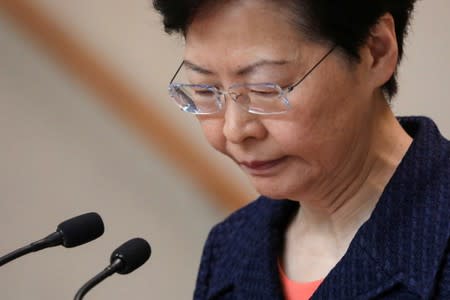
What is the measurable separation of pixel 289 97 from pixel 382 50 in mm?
151

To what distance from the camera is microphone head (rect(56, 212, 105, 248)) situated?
103 centimetres

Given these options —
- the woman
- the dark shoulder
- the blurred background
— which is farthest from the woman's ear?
the blurred background

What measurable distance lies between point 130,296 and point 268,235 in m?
0.99

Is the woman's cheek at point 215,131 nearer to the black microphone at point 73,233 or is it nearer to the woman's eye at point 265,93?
the woman's eye at point 265,93

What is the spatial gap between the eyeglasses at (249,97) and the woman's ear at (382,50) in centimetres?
6

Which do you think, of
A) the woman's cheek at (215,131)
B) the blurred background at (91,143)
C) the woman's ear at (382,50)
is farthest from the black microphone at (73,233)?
the blurred background at (91,143)

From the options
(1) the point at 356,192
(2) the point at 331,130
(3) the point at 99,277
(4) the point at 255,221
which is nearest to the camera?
(3) the point at 99,277

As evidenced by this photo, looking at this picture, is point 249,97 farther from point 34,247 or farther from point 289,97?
point 34,247

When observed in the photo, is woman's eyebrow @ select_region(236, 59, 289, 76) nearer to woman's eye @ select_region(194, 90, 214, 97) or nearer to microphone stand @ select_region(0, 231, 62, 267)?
woman's eye @ select_region(194, 90, 214, 97)

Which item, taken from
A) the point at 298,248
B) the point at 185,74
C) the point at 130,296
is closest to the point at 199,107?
the point at 185,74

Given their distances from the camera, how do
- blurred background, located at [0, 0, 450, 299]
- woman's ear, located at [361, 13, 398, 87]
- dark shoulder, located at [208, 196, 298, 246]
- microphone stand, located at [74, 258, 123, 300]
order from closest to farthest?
1. microphone stand, located at [74, 258, 123, 300]
2. woman's ear, located at [361, 13, 398, 87]
3. dark shoulder, located at [208, 196, 298, 246]
4. blurred background, located at [0, 0, 450, 299]

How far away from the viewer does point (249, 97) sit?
1.07 metres

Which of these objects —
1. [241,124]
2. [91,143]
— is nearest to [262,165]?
[241,124]

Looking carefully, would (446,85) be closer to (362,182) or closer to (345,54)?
(362,182)
